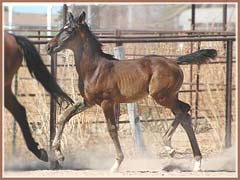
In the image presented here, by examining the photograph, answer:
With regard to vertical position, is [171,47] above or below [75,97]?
above

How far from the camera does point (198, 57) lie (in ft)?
24.0

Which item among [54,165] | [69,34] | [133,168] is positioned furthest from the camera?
[133,168]

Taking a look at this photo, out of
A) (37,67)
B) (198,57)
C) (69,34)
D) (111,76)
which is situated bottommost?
(111,76)

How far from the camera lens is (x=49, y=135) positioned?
772 centimetres

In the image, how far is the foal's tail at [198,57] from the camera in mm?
7270

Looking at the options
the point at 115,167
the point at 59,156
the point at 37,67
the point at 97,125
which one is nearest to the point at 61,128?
the point at 59,156

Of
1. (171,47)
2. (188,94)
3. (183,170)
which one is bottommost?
(183,170)

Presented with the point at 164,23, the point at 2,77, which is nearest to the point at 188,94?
the point at 2,77

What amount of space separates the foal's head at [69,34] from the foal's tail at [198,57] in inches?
47.6

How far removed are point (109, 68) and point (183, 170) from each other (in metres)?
1.51

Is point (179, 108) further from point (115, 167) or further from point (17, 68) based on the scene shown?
point (17, 68)

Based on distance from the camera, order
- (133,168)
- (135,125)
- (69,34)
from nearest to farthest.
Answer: (69,34), (133,168), (135,125)

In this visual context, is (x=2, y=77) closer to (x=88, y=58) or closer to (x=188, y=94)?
(x=88, y=58)

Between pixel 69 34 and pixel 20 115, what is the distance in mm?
1042
